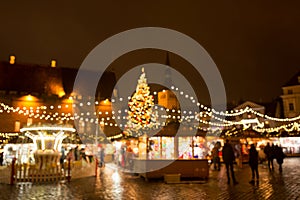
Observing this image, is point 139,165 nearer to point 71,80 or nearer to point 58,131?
point 58,131

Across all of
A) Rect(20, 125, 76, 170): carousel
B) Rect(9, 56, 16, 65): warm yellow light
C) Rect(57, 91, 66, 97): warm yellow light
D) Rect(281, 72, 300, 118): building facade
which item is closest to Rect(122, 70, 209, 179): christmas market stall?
Rect(20, 125, 76, 170): carousel

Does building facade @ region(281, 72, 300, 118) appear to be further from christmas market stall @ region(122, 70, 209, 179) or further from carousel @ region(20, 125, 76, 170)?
carousel @ region(20, 125, 76, 170)

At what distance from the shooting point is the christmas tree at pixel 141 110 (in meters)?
24.3

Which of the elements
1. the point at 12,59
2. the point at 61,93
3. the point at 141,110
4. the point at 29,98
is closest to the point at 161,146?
the point at 141,110

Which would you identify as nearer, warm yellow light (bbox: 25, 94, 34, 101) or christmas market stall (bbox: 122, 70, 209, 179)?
christmas market stall (bbox: 122, 70, 209, 179)

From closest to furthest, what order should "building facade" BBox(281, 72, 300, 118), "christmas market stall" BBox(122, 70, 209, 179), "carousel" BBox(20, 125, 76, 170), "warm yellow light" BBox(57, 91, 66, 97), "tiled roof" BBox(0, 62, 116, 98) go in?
"christmas market stall" BBox(122, 70, 209, 179), "carousel" BBox(20, 125, 76, 170), "tiled roof" BBox(0, 62, 116, 98), "warm yellow light" BBox(57, 91, 66, 97), "building facade" BBox(281, 72, 300, 118)

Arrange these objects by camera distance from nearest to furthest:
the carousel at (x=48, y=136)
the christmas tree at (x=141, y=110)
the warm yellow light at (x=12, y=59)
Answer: the carousel at (x=48, y=136)
the christmas tree at (x=141, y=110)
the warm yellow light at (x=12, y=59)

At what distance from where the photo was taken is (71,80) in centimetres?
4369

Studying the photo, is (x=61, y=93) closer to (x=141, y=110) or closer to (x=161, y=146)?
(x=141, y=110)

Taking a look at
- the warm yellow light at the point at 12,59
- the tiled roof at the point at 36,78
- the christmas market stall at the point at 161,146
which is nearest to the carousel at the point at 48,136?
the christmas market stall at the point at 161,146

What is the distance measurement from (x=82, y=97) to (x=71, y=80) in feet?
11.4

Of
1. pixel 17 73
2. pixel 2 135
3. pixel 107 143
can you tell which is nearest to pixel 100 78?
pixel 17 73

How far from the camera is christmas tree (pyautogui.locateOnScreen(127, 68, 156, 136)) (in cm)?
2434

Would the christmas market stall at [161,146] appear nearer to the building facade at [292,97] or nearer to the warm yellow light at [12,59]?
the warm yellow light at [12,59]
